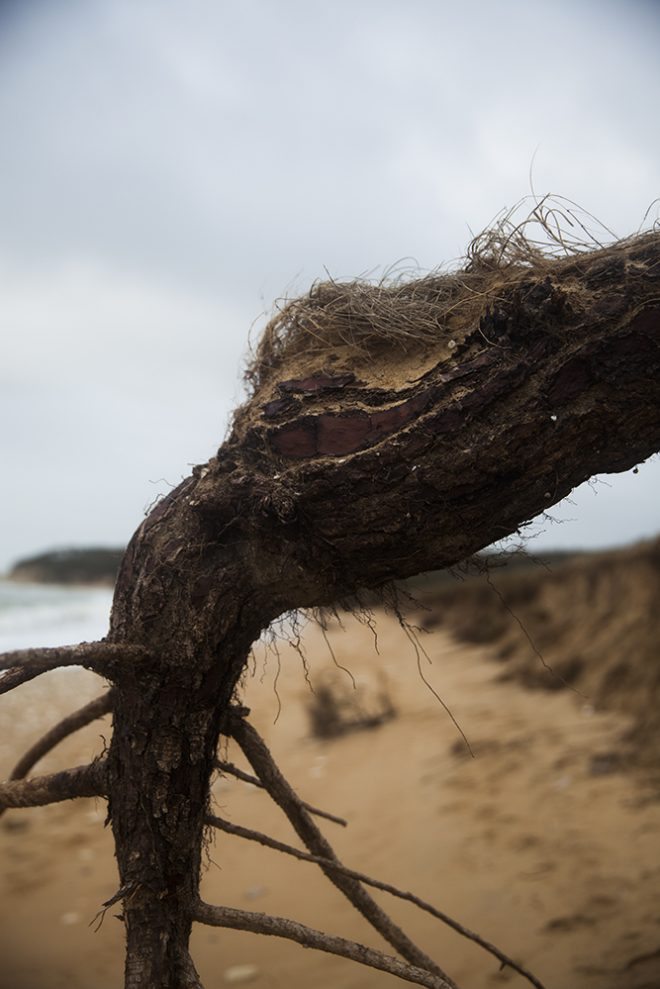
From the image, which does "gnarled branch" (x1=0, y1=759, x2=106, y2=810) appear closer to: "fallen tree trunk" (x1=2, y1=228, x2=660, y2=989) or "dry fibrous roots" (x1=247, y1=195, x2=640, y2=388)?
"fallen tree trunk" (x1=2, y1=228, x2=660, y2=989)

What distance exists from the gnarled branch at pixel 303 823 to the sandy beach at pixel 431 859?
0.85 feet

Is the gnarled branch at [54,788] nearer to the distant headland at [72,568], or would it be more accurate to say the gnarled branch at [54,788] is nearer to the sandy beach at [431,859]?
the sandy beach at [431,859]

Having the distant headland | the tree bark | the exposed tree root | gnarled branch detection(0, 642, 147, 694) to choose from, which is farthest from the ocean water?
gnarled branch detection(0, 642, 147, 694)

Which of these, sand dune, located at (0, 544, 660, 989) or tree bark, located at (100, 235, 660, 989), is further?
sand dune, located at (0, 544, 660, 989)

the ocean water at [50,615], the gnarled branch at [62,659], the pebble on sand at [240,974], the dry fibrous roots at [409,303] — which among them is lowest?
the pebble on sand at [240,974]

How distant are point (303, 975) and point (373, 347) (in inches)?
124

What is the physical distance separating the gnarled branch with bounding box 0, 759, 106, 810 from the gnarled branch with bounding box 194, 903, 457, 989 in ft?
1.64

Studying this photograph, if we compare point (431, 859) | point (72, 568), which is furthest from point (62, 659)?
point (72, 568)

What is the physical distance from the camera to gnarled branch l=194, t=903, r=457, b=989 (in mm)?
2092

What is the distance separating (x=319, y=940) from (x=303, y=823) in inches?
18.0

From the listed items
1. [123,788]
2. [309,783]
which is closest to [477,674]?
[309,783]

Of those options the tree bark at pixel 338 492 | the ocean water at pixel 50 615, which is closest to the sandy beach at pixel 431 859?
the tree bark at pixel 338 492

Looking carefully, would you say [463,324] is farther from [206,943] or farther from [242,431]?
[206,943]

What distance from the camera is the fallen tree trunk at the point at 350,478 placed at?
1942 mm
